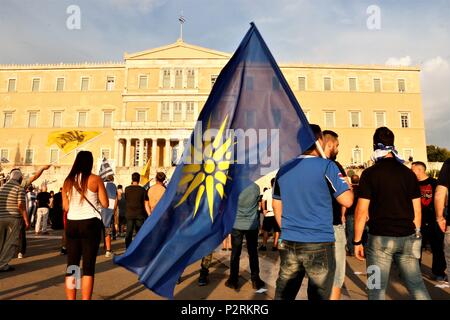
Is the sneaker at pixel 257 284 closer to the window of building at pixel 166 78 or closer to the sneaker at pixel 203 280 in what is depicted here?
the sneaker at pixel 203 280

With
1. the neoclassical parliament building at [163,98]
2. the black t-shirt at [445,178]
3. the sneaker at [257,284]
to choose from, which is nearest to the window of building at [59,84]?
the neoclassical parliament building at [163,98]

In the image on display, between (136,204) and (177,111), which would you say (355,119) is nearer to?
(177,111)

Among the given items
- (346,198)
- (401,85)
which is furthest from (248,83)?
(401,85)

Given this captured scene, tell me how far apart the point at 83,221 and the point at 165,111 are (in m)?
41.3

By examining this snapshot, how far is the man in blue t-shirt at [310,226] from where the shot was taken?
9.14 feet

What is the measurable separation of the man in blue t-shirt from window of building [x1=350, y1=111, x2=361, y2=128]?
47.0 metres

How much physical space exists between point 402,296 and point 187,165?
11.9 feet

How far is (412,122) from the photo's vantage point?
46.6 metres

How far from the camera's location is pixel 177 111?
44.1 meters

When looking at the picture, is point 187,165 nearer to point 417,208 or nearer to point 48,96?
point 417,208

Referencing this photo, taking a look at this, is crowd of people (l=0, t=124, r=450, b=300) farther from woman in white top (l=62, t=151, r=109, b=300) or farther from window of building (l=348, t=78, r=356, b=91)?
window of building (l=348, t=78, r=356, b=91)

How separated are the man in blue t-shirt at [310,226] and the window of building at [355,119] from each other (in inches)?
1850

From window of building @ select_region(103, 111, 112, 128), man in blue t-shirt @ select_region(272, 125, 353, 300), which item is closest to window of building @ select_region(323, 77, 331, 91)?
window of building @ select_region(103, 111, 112, 128)
